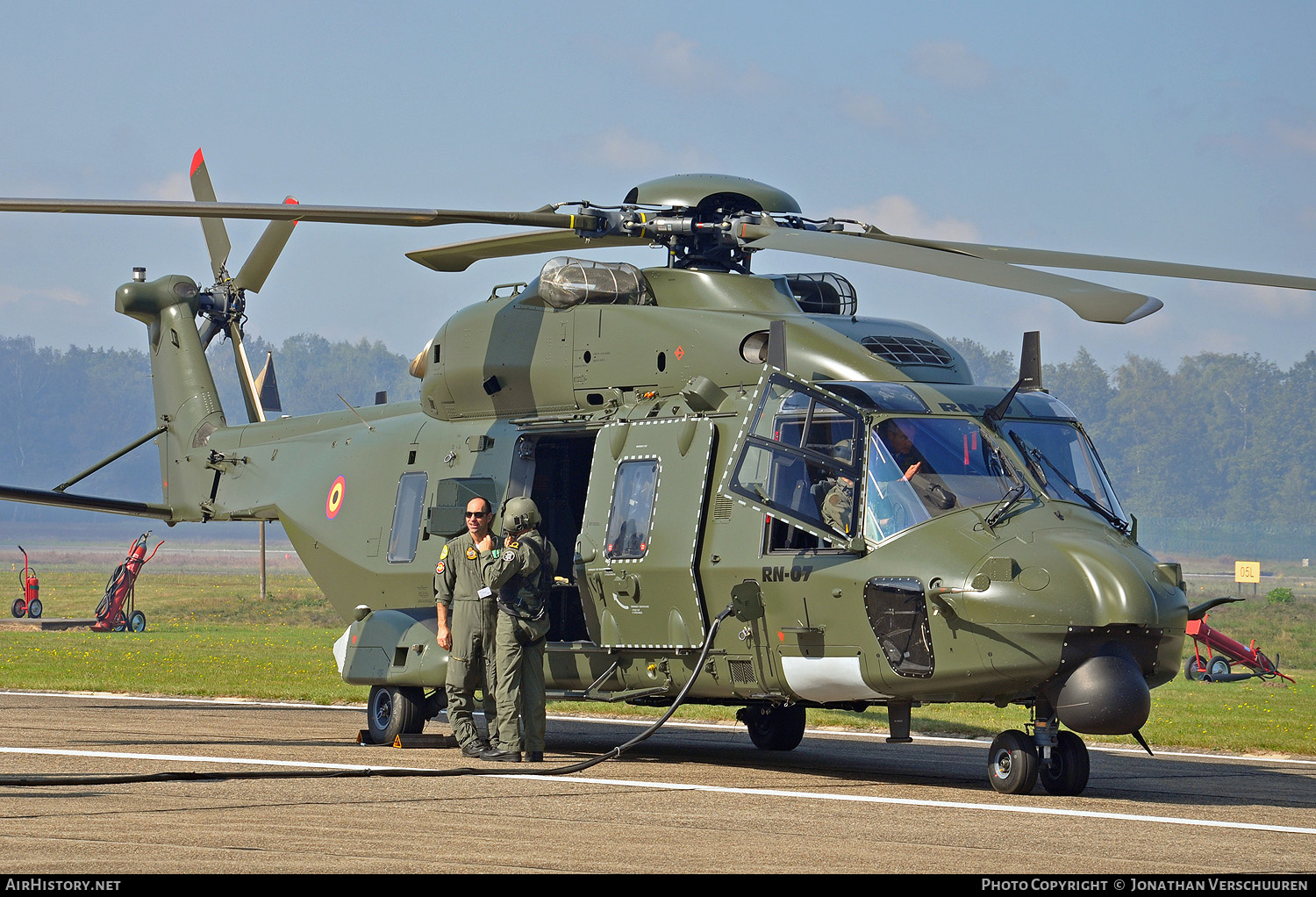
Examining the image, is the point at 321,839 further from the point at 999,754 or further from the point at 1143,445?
the point at 1143,445

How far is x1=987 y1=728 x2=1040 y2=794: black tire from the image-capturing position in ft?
36.0

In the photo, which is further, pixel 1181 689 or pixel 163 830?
pixel 1181 689

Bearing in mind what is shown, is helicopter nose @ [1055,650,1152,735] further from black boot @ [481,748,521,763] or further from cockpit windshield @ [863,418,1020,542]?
black boot @ [481,748,521,763]

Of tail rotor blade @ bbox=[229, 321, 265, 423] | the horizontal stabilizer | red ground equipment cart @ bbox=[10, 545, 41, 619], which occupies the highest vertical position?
tail rotor blade @ bbox=[229, 321, 265, 423]

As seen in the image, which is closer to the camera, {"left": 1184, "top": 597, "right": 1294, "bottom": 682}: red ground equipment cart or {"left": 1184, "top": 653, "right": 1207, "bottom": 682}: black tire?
{"left": 1184, "top": 597, "right": 1294, "bottom": 682}: red ground equipment cart

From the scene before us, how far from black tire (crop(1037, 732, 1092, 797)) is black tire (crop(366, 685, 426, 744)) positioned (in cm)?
598

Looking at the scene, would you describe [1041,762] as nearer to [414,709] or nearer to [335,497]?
[414,709]

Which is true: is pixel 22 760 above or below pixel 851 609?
below

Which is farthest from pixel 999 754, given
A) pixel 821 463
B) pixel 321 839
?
pixel 321 839

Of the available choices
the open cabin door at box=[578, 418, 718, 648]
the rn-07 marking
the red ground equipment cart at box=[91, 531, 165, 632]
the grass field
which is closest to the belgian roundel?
the open cabin door at box=[578, 418, 718, 648]

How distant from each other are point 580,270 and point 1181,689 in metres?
15.9

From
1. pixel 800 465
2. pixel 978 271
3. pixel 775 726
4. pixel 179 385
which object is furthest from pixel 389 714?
pixel 978 271
